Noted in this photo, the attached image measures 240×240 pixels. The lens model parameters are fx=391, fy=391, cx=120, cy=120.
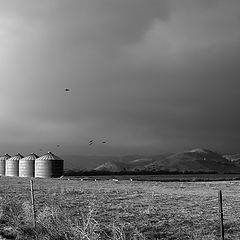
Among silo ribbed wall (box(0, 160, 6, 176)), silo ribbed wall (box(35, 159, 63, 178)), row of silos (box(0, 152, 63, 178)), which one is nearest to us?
silo ribbed wall (box(35, 159, 63, 178))

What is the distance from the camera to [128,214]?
1789cm

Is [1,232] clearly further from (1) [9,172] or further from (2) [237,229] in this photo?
(1) [9,172]

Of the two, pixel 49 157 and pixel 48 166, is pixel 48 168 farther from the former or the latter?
pixel 49 157

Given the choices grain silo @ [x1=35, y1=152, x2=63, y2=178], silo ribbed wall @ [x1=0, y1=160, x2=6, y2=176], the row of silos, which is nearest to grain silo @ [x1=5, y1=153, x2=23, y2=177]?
the row of silos

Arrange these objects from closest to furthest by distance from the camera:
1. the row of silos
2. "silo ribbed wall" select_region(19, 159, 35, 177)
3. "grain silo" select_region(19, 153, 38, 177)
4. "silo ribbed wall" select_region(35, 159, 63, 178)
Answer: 1. "silo ribbed wall" select_region(35, 159, 63, 178)
2. the row of silos
3. "silo ribbed wall" select_region(19, 159, 35, 177)
4. "grain silo" select_region(19, 153, 38, 177)

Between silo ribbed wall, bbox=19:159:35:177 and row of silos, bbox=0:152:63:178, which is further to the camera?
silo ribbed wall, bbox=19:159:35:177

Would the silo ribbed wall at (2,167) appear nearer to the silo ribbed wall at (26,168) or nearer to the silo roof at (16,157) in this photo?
the silo roof at (16,157)

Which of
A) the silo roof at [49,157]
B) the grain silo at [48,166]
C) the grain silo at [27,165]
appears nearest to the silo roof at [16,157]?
the grain silo at [27,165]

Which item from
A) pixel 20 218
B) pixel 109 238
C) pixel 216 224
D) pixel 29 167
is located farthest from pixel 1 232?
pixel 29 167

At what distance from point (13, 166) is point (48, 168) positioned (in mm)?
17243

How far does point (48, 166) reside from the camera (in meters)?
89.6

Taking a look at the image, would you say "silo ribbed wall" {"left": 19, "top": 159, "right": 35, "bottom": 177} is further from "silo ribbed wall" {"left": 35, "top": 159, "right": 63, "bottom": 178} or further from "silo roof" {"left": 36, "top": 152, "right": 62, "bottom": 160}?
"silo roof" {"left": 36, "top": 152, "right": 62, "bottom": 160}

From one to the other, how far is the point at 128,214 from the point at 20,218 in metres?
5.24

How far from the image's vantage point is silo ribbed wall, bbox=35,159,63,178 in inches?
3511
